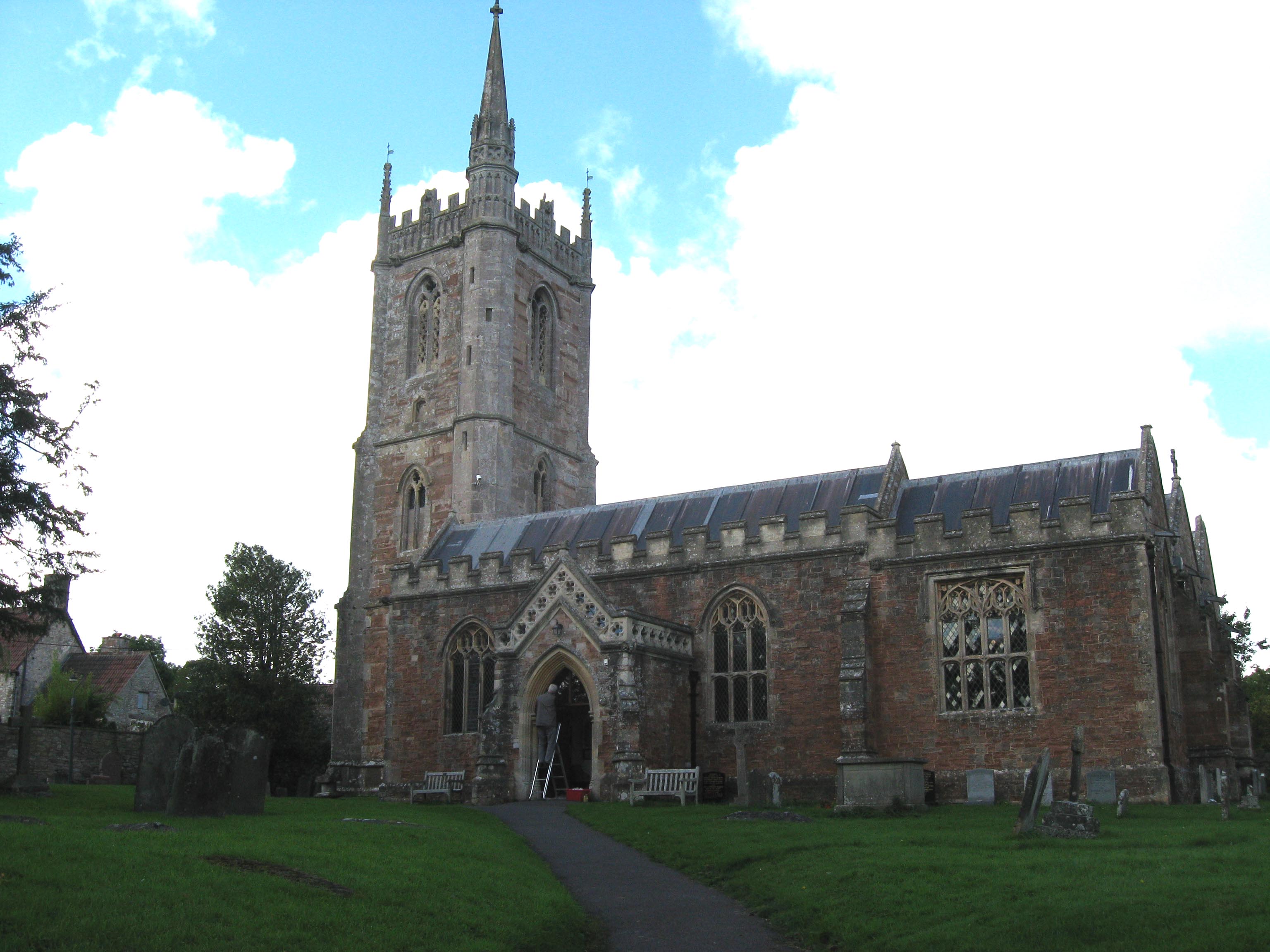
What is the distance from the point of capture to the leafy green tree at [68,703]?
42.1 metres

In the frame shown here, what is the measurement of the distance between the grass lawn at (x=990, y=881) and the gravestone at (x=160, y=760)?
713 cm

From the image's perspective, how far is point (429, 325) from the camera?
4691 centimetres

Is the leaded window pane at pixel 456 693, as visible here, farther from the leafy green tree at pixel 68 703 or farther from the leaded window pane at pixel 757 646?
the leafy green tree at pixel 68 703

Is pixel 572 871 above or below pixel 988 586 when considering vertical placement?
below

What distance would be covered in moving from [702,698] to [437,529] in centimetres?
1692

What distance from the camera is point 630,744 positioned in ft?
83.3

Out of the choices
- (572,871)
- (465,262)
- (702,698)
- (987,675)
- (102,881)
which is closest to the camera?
(102,881)

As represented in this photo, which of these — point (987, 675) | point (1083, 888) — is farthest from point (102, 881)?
point (987, 675)

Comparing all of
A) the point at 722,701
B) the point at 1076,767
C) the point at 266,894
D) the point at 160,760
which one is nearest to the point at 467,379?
the point at 722,701

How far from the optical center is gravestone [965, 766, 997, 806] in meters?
23.9

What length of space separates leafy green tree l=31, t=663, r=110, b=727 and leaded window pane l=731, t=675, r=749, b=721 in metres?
24.2

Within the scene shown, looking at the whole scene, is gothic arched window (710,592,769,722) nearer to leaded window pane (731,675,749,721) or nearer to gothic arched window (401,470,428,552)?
leaded window pane (731,675,749,721)

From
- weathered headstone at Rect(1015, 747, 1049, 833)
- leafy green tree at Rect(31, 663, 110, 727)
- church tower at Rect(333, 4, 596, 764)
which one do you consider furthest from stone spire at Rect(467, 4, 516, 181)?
weathered headstone at Rect(1015, 747, 1049, 833)

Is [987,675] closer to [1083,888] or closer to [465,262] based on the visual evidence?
[1083,888]
